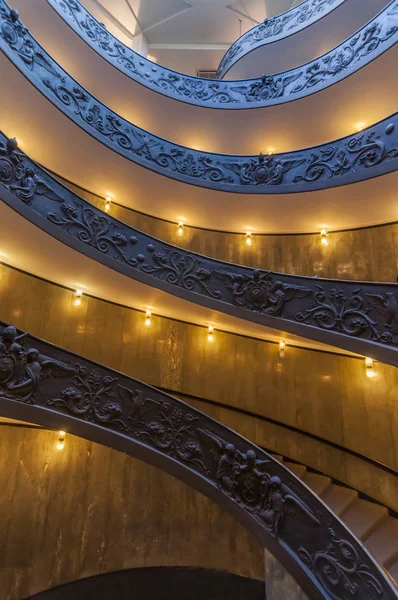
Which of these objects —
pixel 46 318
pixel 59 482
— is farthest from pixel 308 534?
pixel 46 318

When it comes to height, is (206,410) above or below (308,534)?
above

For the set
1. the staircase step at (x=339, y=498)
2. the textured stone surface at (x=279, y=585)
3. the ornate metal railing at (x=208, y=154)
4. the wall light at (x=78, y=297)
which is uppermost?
the ornate metal railing at (x=208, y=154)

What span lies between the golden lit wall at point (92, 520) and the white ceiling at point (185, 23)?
1502cm

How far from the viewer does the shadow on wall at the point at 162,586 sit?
23.1 ft

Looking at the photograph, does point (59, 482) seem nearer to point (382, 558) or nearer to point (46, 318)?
point (46, 318)

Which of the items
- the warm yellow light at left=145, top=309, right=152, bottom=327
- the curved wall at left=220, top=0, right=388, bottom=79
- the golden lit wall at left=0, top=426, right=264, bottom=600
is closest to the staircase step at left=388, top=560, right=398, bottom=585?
the golden lit wall at left=0, top=426, right=264, bottom=600

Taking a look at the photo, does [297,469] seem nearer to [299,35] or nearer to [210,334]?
[210,334]

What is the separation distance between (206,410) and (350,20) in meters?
11.7

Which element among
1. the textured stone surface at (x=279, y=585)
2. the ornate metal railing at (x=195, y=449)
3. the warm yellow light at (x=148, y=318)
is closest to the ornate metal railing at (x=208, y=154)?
the warm yellow light at (x=148, y=318)

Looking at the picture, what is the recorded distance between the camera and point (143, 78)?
1102 cm

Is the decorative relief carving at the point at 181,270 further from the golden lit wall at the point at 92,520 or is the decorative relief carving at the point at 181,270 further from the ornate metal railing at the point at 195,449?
the golden lit wall at the point at 92,520

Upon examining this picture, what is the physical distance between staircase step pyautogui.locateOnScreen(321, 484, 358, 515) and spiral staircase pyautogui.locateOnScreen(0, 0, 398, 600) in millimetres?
48

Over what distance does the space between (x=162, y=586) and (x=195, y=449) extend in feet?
11.5

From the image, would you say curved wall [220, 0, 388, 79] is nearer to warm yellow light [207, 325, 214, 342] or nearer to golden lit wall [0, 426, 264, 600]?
warm yellow light [207, 325, 214, 342]
